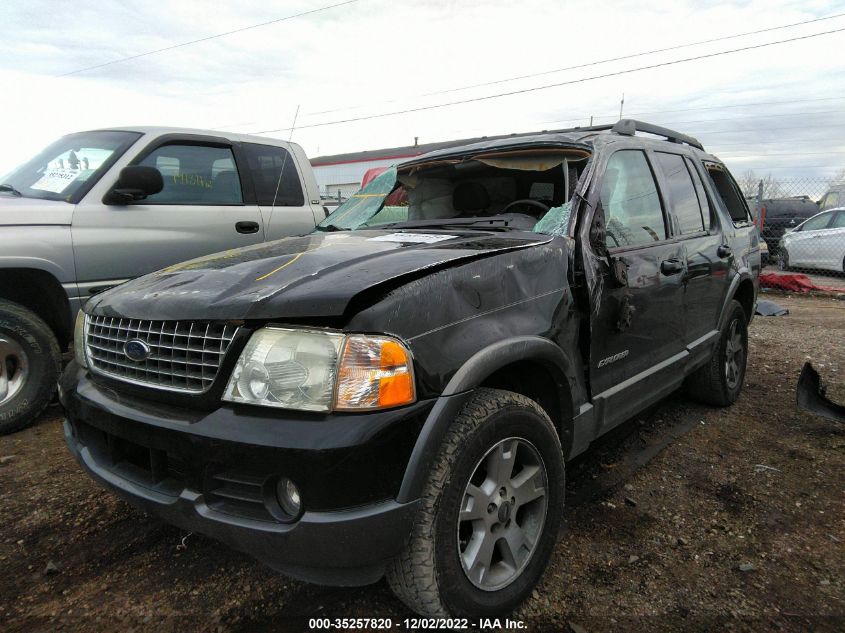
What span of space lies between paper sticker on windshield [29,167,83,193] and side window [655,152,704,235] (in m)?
4.04

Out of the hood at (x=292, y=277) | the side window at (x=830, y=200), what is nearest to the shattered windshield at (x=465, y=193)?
the hood at (x=292, y=277)

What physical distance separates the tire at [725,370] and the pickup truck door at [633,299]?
87cm

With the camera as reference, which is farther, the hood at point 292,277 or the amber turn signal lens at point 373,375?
the hood at point 292,277

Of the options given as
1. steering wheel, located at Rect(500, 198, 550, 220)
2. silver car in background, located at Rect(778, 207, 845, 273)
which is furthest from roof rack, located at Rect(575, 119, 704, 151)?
silver car in background, located at Rect(778, 207, 845, 273)

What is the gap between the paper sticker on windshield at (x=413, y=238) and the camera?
2525 millimetres

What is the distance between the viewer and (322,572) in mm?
1708

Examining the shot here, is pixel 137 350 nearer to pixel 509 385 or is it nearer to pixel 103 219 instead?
pixel 509 385

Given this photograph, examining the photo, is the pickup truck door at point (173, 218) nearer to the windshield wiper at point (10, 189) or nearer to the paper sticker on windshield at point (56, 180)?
the paper sticker on windshield at point (56, 180)

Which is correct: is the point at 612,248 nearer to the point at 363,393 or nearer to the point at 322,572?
the point at 363,393

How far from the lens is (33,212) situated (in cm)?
374

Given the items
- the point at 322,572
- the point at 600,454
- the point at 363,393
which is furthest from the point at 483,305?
the point at 600,454

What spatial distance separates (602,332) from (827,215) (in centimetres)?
1251

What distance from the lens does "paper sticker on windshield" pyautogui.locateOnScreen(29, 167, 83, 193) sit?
13.6 feet

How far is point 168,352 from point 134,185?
8.46 ft
